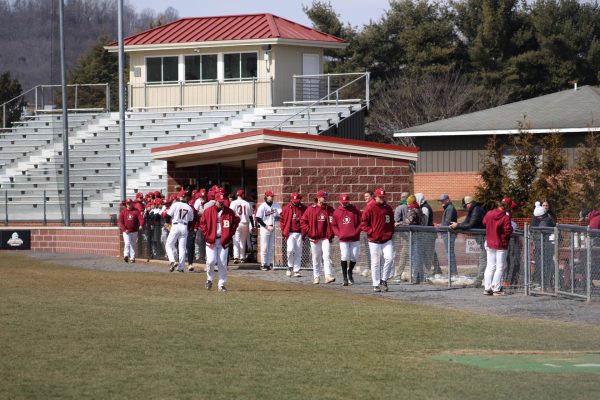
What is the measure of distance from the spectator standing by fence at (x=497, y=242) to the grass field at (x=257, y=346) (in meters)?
2.15

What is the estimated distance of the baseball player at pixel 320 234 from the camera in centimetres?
2409

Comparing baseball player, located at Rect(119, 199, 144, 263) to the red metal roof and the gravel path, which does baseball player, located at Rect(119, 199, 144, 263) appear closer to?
the gravel path

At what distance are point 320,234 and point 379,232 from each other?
238cm

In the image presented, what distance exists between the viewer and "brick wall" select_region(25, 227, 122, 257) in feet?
118

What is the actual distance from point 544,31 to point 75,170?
34.2 metres

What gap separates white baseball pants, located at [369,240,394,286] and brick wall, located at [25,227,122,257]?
47.2 feet

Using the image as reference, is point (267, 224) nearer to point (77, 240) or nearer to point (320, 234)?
point (320, 234)

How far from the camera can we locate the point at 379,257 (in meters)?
22.2

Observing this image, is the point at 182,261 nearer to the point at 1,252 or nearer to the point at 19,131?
the point at 1,252

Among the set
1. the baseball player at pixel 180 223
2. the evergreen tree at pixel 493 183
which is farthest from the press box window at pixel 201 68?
the baseball player at pixel 180 223

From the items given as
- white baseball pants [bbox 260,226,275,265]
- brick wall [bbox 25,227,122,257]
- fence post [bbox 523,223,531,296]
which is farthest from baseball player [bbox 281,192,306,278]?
brick wall [bbox 25,227,122,257]

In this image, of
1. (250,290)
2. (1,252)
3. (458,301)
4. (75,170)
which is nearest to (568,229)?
(458,301)

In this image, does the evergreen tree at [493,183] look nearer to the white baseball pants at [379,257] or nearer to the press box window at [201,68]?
the white baseball pants at [379,257]

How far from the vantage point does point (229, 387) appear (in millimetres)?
11016
